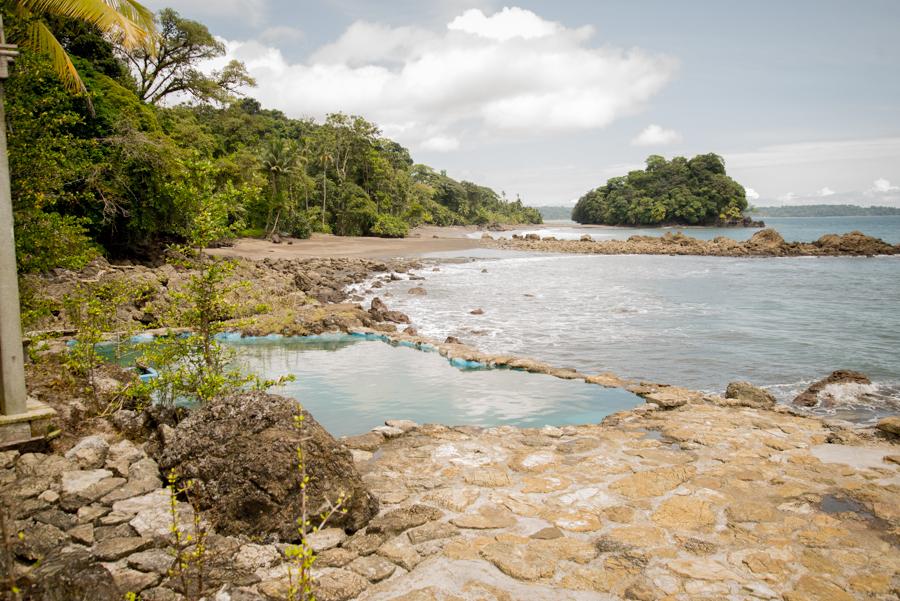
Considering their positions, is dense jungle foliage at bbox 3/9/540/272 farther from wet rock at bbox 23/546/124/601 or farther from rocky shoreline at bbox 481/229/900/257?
rocky shoreline at bbox 481/229/900/257

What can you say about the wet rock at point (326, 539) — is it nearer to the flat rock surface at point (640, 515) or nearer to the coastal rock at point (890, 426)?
the flat rock surface at point (640, 515)

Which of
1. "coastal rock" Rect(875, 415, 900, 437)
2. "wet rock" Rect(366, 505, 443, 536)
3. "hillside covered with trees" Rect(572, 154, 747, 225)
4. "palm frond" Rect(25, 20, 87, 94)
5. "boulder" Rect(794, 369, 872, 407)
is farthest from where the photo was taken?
"hillside covered with trees" Rect(572, 154, 747, 225)

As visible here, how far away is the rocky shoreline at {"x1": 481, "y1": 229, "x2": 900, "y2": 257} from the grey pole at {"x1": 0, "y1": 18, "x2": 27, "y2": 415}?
53.8 metres

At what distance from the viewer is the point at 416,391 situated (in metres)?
11.9

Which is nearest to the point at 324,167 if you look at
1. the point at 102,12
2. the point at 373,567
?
the point at 102,12

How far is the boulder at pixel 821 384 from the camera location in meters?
11.0

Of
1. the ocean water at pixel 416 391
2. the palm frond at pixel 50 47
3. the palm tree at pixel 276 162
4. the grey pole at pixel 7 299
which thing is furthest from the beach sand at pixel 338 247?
the grey pole at pixel 7 299

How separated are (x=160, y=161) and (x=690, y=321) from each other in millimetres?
20567

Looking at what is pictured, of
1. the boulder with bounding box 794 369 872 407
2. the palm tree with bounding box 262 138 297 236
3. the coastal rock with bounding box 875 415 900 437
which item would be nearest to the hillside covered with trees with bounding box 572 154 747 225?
the palm tree with bounding box 262 138 297 236

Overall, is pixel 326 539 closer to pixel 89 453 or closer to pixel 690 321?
pixel 89 453

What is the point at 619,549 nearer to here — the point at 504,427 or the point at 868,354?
the point at 504,427

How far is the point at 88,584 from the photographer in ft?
11.3

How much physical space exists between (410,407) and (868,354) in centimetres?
1341

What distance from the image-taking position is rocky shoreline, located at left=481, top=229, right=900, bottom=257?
50.9m
